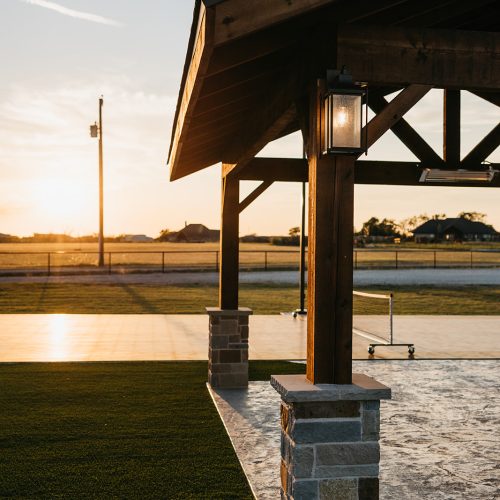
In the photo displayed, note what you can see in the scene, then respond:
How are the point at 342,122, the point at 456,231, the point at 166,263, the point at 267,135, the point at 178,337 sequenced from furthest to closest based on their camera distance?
the point at 456,231, the point at 166,263, the point at 178,337, the point at 267,135, the point at 342,122

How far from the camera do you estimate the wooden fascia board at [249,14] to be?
3.49 m

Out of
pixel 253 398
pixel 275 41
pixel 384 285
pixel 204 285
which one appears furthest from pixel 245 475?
pixel 384 285

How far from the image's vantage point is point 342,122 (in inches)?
153

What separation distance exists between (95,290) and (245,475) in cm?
1989

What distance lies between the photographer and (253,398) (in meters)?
8.40

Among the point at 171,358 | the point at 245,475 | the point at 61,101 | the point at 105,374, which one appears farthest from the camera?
the point at 61,101

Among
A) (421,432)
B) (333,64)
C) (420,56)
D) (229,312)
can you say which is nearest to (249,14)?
(333,64)

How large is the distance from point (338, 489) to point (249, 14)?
2.83 m

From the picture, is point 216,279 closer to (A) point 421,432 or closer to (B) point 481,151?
(B) point 481,151

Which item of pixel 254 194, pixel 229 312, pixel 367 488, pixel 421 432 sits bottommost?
pixel 421 432

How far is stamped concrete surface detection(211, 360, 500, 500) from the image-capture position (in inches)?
215

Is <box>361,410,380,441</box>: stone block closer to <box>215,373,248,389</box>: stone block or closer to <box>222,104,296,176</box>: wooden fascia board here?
<box>222,104,296,176</box>: wooden fascia board

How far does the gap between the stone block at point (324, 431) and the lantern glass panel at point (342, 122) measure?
1.64 meters

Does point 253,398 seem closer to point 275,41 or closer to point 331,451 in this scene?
point 331,451
